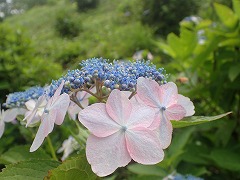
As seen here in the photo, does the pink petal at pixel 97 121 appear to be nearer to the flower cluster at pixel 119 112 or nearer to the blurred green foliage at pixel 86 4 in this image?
the flower cluster at pixel 119 112

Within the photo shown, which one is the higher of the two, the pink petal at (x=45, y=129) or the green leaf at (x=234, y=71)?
the pink petal at (x=45, y=129)

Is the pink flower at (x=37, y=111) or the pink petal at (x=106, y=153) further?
the pink flower at (x=37, y=111)

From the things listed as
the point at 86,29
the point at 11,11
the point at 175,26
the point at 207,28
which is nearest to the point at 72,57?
the point at 175,26

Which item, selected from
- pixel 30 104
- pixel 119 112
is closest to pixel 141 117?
pixel 119 112

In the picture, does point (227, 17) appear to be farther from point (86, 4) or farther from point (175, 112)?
point (86, 4)

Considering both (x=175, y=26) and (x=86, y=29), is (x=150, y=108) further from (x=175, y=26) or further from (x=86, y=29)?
(x=86, y=29)

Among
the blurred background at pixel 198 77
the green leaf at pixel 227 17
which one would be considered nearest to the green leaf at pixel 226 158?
the blurred background at pixel 198 77
